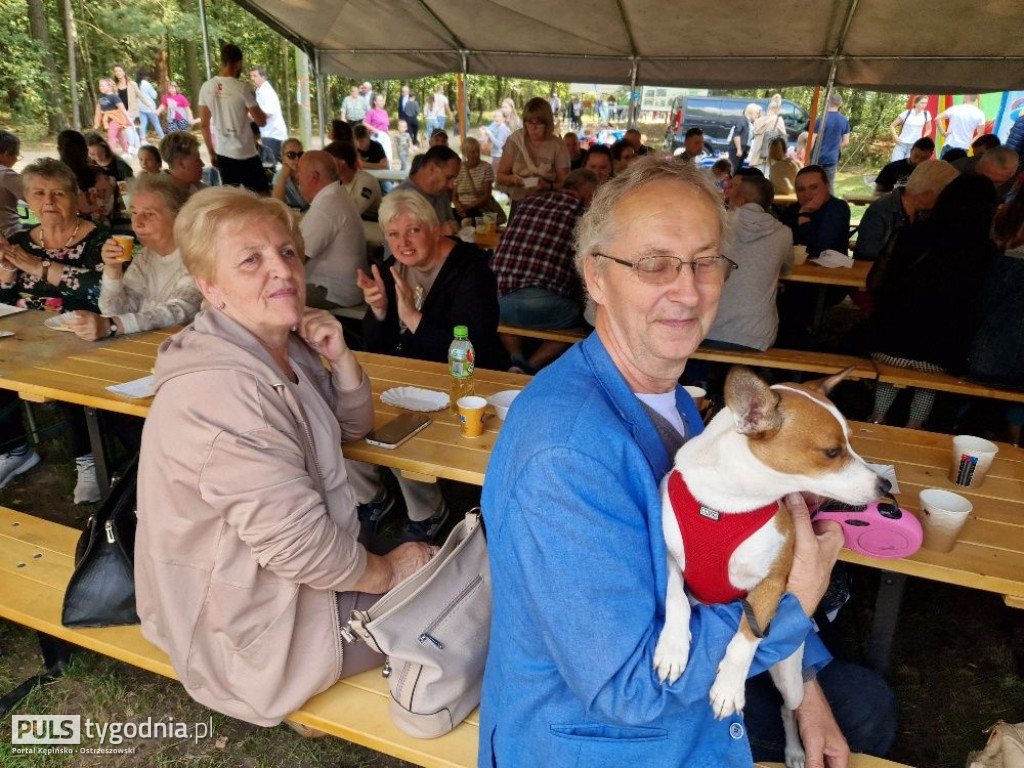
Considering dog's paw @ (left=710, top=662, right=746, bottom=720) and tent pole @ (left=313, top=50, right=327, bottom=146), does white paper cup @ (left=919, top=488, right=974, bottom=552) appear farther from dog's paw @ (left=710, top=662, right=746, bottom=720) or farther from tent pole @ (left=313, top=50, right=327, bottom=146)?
tent pole @ (left=313, top=50, right=327, bottom=146)

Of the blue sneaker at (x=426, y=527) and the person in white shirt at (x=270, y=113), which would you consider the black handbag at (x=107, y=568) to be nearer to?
the blue sneaker at (x=426, y=527)

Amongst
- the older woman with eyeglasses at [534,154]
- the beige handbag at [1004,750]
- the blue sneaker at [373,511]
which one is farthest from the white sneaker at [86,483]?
the older woman with eyeglasses at [534,154]

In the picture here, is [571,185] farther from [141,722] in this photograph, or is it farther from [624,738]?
[624,738]

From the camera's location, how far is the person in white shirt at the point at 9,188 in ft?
16.9

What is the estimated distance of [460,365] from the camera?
273cm

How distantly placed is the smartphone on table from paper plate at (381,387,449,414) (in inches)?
4.4

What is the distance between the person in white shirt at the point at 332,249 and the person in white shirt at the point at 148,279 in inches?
48.1

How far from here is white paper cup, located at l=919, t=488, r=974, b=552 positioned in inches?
71.2

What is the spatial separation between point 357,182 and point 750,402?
6096 millimetres

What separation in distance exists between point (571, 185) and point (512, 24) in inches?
167

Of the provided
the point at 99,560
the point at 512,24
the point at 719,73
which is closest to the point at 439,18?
the point at 512,24

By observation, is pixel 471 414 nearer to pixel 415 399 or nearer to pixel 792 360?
pixel 415 399

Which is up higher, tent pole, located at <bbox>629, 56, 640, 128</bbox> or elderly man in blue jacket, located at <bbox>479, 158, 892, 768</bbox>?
tent pole, located at <bbox>629, 56, 640, 128</bbox>

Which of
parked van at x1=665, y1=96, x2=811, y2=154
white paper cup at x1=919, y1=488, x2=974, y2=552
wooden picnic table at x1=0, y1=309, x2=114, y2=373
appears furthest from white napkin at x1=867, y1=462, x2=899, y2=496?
parked van at x1=665, y1=96, x2=811, y2=154
